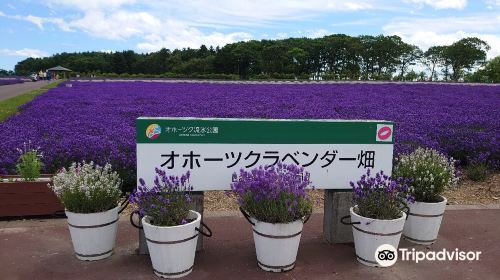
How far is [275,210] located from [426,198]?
186cm

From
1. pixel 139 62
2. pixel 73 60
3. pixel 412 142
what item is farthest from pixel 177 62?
pixel 412 142

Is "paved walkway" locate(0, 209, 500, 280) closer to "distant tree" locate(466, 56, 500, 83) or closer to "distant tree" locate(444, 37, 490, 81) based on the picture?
"distant tree" locate(466, 56, 500, 83)

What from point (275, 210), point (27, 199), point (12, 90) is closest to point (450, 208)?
point (275, 210)

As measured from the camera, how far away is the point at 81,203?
420 cm

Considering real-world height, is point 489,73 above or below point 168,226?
above

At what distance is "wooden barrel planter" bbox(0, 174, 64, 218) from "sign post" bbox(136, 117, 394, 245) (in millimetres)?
1836

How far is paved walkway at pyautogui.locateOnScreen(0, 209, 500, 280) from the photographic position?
162 inches

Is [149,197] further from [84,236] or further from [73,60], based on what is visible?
[73,60]

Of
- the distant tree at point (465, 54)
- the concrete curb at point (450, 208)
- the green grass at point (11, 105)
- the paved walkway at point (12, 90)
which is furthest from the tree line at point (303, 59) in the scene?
the concrete curb at point (450, 208)

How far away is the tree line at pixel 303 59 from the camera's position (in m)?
85.4

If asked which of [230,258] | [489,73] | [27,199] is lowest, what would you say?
[230,258]

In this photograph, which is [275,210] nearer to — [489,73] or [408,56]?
[489,73]

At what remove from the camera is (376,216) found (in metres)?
4.30

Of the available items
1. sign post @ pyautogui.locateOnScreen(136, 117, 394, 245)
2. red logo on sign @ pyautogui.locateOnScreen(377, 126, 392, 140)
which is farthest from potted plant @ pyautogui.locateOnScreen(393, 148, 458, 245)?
red logo on sign @ pyautogui.locateOnScreen(377, 126, 392, 140)
